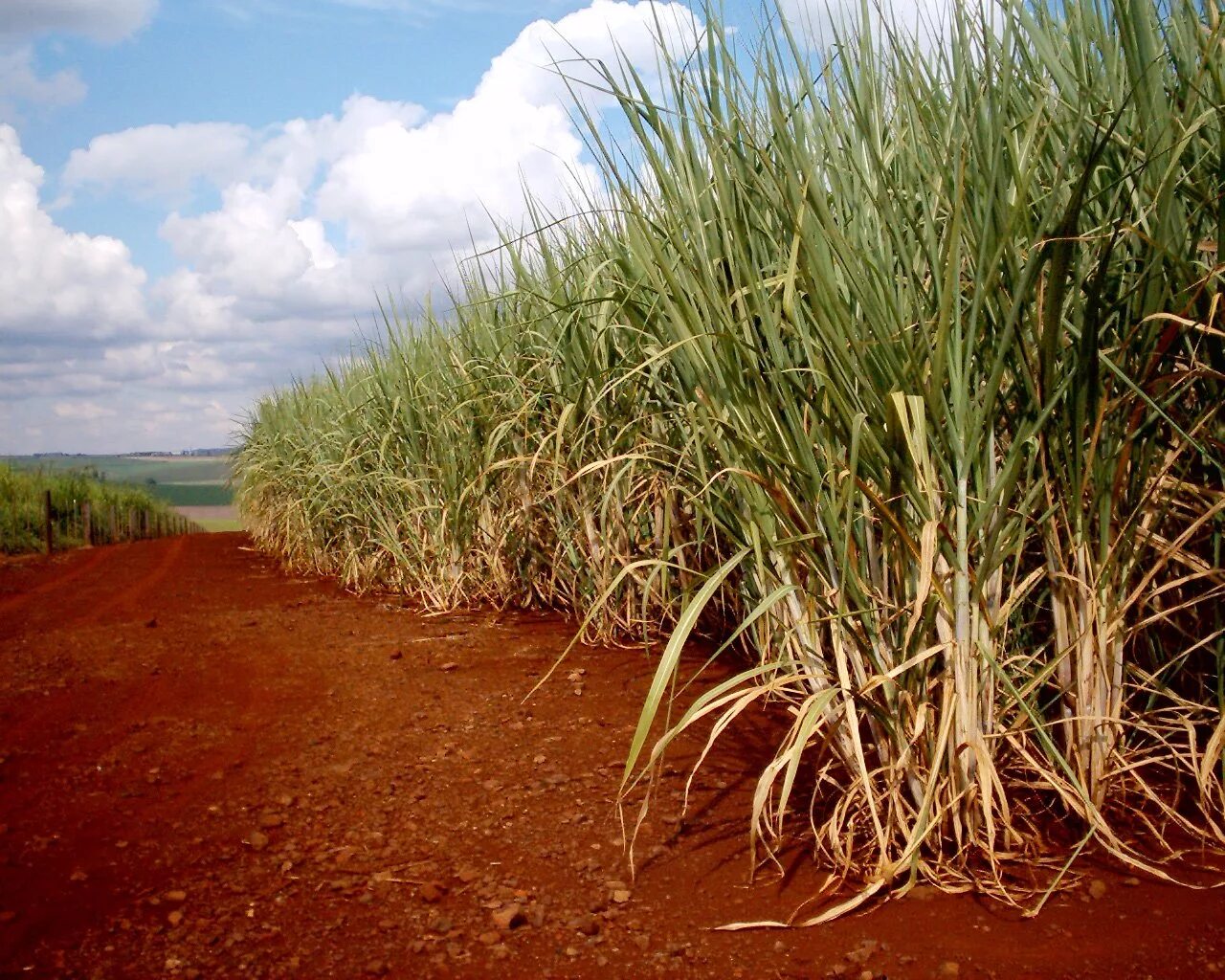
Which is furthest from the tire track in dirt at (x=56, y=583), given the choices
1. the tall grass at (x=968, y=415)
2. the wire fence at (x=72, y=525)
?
the tall grass at (x=968, y=415)

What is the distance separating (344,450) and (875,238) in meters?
4.45

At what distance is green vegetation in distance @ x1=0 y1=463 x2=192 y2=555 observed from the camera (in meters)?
12.3

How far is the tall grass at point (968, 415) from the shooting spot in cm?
151

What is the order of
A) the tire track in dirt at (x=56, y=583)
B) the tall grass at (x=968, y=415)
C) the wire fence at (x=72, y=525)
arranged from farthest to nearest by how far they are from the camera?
1. the wire fence at (x=72, y=525)
2. the tire track in dirt at (x=56, y=583)
3. the tall grass at (x=968, y=415)

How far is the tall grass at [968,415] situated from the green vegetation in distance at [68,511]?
12.5 m

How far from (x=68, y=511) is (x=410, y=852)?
13.7 m

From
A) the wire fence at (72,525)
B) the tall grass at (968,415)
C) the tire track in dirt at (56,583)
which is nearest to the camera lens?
the tall grass at (968,415)

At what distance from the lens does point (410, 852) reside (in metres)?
1.96

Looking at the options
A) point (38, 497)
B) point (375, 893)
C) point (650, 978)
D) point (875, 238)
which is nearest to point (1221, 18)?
point (875, 238)

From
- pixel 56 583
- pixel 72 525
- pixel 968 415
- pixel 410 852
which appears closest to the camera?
pixel 968 415

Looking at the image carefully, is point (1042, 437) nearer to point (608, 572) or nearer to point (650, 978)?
point (650, 978)

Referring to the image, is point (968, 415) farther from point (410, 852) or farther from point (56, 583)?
point (56, 583)

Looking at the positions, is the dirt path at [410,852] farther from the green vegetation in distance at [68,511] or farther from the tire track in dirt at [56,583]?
the green vegetation in distance at [68,511]

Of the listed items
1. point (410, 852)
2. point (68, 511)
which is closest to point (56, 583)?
point (410, 852)
